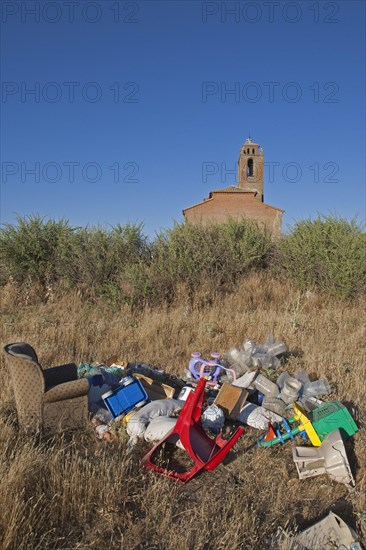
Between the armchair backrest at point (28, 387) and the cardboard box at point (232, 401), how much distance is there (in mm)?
1645

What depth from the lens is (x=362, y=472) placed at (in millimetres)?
3152

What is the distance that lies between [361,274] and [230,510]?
26.1ft

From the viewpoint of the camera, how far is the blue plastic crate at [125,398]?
4.02 m

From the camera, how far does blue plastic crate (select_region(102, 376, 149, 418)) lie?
13.2 feet

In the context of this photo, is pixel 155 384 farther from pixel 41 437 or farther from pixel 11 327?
pixel 11 327

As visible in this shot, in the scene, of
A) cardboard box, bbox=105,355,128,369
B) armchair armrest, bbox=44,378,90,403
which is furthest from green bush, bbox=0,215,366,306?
armchair armrest, bbox=44,378,90,403

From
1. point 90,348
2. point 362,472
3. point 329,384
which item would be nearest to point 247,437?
point 362,472

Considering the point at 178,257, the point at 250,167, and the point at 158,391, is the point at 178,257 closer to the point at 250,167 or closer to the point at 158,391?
the point at 158,391

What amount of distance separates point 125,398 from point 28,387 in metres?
0.96

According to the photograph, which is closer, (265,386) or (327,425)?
(327,425)

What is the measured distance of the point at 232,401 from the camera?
13.3ft

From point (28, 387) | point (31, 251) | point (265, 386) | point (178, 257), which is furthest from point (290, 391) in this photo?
point (31, 251)

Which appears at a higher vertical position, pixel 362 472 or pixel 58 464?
pixel 58 464

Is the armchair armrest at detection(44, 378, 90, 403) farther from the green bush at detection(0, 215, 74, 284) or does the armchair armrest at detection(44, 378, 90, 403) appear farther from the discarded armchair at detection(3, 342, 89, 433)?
the green bush at detection(0, 215, 74, 284)
